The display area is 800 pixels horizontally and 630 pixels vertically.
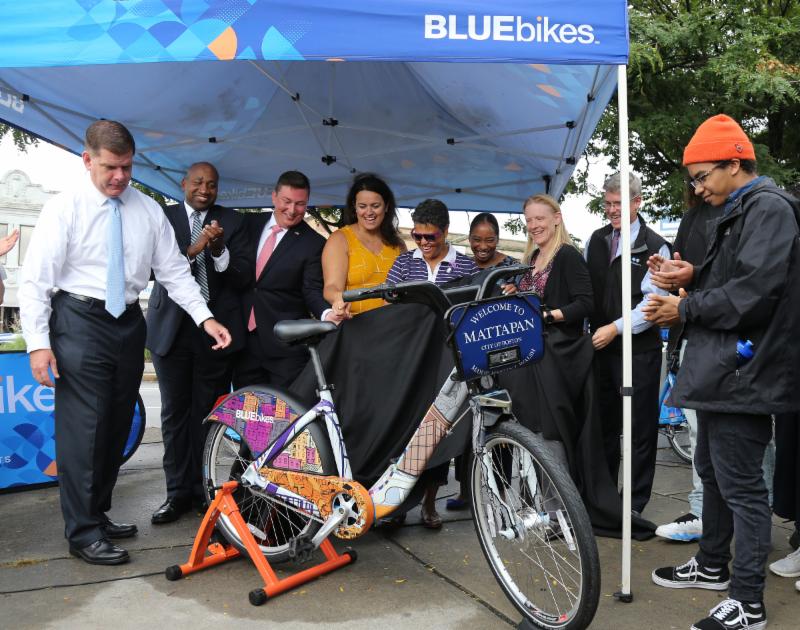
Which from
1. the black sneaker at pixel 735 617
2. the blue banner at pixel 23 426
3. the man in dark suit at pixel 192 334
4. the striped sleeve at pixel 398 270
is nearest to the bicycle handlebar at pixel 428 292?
the striped sleeve at pixel 398 270

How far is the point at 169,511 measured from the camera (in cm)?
438

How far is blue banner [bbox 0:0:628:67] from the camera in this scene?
3102 mm

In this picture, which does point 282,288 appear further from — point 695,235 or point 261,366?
point 695,235

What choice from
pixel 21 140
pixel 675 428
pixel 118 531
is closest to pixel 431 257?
pixel 118 531

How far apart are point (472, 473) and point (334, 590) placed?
80 cm

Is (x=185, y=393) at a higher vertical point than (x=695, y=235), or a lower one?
lower

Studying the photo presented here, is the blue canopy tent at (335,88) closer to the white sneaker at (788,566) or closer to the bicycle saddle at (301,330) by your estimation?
the white sneaker at (788,566)

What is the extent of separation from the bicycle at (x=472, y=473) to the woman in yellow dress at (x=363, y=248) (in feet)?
3.16

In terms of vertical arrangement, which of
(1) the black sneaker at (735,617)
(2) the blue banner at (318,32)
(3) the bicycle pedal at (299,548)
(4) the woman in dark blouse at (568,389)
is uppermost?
(2) the blue banner at (318,32)

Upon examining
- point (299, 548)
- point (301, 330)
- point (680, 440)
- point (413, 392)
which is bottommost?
point (680, 440)

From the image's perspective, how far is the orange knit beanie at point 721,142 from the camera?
9.64ft

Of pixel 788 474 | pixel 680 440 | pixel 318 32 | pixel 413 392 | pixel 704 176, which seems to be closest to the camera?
pixel 704 176

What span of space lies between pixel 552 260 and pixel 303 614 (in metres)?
2.20

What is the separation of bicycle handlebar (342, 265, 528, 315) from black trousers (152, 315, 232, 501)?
172 cm
